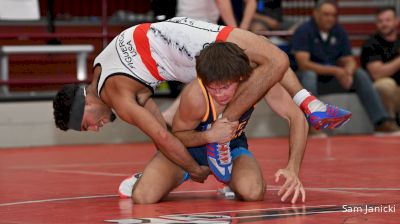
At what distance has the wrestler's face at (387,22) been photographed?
12875 mm

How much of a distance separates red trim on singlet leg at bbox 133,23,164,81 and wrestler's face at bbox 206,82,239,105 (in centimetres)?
82

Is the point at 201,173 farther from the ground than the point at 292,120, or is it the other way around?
the point at 292,120

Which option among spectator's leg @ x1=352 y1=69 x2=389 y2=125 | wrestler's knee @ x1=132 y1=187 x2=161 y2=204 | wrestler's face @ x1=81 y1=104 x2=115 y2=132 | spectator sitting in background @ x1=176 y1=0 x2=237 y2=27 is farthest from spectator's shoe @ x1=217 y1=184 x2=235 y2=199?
spectator's leg @ x1=352 y1=69 x2=389 y2=125

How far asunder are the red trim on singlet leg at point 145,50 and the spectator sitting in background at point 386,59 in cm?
696

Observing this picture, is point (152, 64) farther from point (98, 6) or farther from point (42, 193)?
point (98, 6)

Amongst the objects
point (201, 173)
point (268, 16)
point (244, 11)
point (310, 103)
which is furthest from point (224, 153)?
point (268, 16)

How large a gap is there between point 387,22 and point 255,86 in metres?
7.40

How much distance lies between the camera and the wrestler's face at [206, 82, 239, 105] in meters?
5.44

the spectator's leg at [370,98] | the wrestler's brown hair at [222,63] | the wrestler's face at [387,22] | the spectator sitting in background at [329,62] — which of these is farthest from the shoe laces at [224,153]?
the wrestler's face at [387,22]

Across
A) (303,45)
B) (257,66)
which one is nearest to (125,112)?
(257,66)

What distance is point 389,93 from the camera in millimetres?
12844

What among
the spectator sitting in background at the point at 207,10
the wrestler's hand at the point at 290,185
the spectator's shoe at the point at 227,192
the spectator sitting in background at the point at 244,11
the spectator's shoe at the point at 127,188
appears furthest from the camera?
the spectator sitting in background at the point at 244,11

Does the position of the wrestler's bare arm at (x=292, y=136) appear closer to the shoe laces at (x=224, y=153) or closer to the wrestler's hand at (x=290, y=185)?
the wrestler's hand at (x=290, y=185)

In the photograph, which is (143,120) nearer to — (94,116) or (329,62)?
(94,116)
